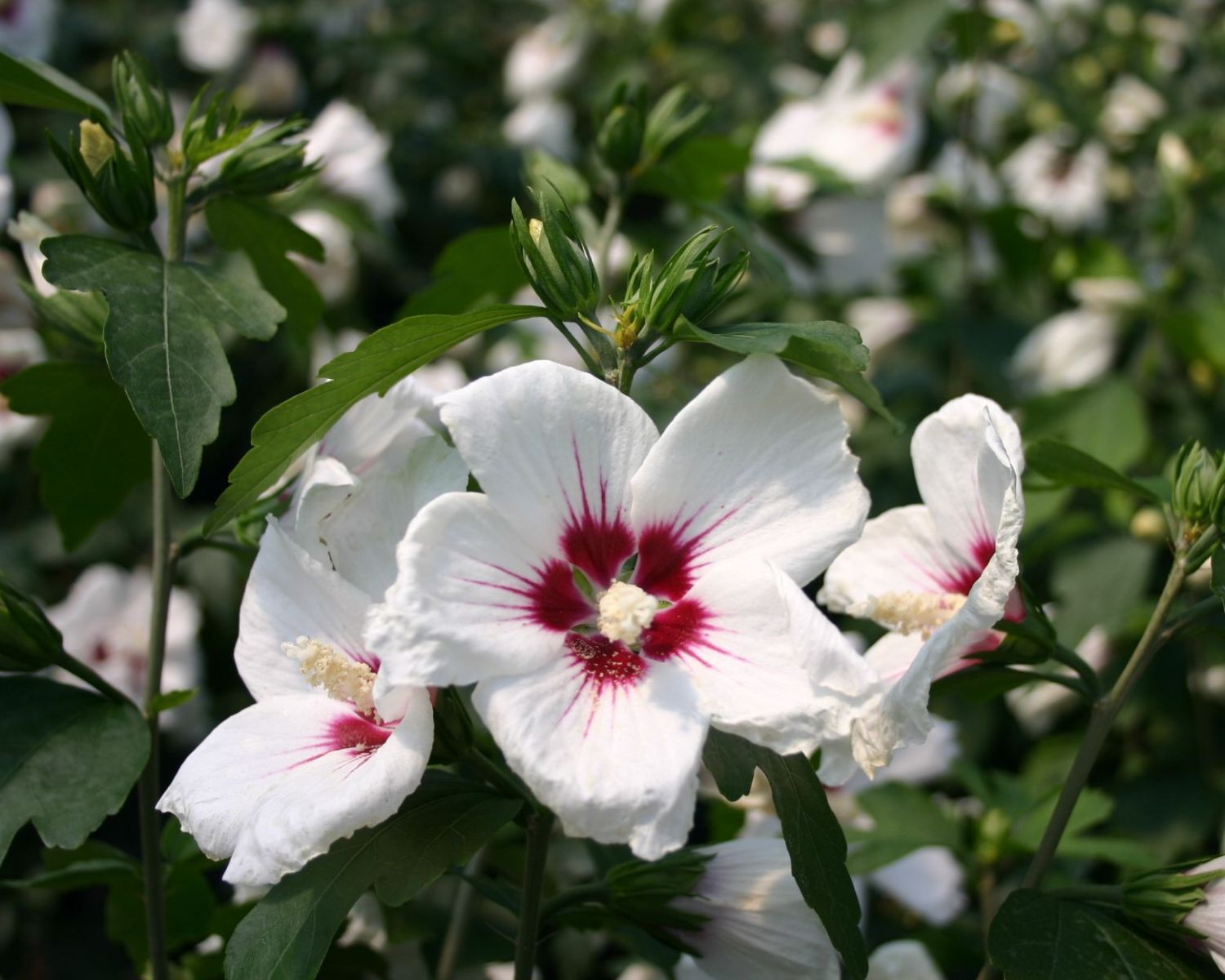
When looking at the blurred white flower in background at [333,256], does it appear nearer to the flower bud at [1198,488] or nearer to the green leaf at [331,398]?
the green leaf at [331,398]

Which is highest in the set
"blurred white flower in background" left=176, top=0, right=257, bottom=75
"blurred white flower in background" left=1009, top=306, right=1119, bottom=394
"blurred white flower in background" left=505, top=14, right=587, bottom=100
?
"blurred white flower in background" left=176, top=0, right=257, bottom=75

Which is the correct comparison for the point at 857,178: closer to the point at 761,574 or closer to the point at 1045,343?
the point at 1045,343

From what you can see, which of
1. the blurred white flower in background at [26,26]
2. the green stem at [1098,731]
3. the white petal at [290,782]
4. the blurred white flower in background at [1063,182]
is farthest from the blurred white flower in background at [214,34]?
the green stem at [1098,731]

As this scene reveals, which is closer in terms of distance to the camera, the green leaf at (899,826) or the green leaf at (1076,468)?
the green leaf at (1076,468)

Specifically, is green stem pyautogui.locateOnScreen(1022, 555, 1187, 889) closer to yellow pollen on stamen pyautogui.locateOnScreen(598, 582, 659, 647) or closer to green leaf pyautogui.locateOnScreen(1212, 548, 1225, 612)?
green leaf pyautogui.locateOnScreen(1212, 548, 1225, 612)

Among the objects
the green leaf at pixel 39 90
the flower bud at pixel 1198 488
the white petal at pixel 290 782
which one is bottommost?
the white petal at pixel 290 782

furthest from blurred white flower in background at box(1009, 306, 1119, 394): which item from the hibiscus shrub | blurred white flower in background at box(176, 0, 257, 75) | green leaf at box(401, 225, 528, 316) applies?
blurred white flower in background at box(176, 0, 257, 75)
